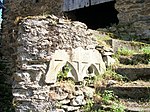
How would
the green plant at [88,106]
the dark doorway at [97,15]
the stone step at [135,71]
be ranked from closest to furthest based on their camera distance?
the green plant at [88,106], the stone step at [135,71], the dark doorway at [97,15]

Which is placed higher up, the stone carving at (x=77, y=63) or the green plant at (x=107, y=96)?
the stone carving at (x=77, y=63)

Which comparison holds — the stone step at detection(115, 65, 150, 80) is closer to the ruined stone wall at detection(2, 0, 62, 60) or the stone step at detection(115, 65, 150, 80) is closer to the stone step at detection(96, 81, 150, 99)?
the stone step at detection(96, 81, 150, 99)

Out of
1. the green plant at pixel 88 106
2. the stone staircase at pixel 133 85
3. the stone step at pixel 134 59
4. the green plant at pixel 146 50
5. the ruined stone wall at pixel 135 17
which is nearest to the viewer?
the stone staircase at pixel 133 85

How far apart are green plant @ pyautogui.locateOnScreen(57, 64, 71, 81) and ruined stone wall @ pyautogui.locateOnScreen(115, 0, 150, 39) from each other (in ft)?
10.7

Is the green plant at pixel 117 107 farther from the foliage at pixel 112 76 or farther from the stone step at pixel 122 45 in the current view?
the stone step at pixel 122 45

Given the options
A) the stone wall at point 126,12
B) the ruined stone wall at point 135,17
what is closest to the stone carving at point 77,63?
the stone wall at point 126,12

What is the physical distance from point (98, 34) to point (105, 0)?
2.40 m

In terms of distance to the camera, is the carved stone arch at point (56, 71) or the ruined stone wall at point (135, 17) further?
the ruined stone wall at point (135, 17)

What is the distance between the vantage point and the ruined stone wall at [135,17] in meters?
7.62

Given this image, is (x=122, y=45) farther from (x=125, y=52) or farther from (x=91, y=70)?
(x=91, y=70)

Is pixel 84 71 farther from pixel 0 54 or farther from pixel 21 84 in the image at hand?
pixel 0 54

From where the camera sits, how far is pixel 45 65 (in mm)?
4492

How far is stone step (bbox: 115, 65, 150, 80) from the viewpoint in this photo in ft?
16.5

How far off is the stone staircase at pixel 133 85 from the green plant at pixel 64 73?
61 cm
